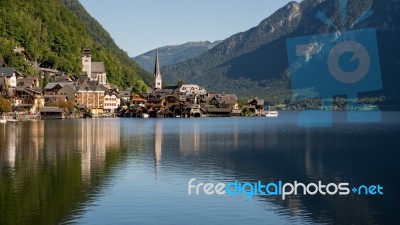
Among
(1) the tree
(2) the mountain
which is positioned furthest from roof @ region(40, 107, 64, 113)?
(2) the mountain

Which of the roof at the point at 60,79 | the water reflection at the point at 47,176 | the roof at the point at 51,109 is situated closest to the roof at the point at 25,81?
the roof at the point at 51,109

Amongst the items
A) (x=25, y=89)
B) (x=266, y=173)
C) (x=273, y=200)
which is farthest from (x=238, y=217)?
(x=25, y=89)

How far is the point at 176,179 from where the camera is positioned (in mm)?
39188

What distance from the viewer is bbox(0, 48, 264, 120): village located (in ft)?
462

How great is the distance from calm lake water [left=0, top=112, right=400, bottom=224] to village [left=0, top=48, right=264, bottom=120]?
7471 centimetres

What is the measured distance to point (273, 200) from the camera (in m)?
32.2

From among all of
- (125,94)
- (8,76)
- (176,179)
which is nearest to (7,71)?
(8,76)

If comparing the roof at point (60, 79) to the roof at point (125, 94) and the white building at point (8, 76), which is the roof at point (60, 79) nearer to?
the white building at point (8, 76)

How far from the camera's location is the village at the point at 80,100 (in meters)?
141

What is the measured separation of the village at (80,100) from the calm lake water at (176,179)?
74712 mm

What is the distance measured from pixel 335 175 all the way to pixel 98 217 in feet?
64.9

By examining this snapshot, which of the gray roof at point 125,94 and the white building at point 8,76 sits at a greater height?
the white building at point 8,76

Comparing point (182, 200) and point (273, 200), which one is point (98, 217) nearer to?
point (182, 200)

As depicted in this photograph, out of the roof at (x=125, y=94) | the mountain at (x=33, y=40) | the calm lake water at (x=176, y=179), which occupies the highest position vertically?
the mountain at (x=33, y=40)
